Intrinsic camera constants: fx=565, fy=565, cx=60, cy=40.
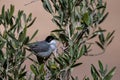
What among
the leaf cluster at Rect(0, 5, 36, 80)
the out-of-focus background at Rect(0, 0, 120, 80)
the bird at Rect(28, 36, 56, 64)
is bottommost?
the out-of-focus background at Rect(0, 0, 120, 80)

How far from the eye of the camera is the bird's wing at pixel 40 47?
14.5ft

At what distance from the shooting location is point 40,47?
15.8ft

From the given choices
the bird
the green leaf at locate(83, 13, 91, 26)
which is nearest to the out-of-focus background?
the bird

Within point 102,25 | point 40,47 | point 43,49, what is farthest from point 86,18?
point 102,25

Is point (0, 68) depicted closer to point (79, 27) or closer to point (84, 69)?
point (79, 27)

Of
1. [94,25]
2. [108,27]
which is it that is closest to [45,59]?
[94,25]

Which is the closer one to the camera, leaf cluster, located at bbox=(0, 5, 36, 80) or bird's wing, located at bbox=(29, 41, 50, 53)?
leaf cluster, located at bbox=(0, 5, 36, 80)

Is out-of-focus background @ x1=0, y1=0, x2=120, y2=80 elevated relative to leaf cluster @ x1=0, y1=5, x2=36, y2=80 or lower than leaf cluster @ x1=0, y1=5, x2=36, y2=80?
lower

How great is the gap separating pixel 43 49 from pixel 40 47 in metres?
0.14

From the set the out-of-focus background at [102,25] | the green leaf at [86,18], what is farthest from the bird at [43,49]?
the out-of-focus background at [102,25]

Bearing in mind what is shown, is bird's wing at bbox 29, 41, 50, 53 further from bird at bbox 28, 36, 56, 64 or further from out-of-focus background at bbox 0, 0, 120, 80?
out-of-focus background at bbox 0, 0, 120, 80

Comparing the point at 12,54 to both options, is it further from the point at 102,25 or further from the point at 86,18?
the point at 102,25

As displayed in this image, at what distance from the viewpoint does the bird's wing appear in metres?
4.43

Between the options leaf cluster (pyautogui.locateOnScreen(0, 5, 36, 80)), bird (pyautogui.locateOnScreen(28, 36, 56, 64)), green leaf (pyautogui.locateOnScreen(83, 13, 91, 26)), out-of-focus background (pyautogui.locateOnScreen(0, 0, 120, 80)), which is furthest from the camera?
out-of-focus background (pyautogui.locateOnScreen(0, 0, 120, 80))
